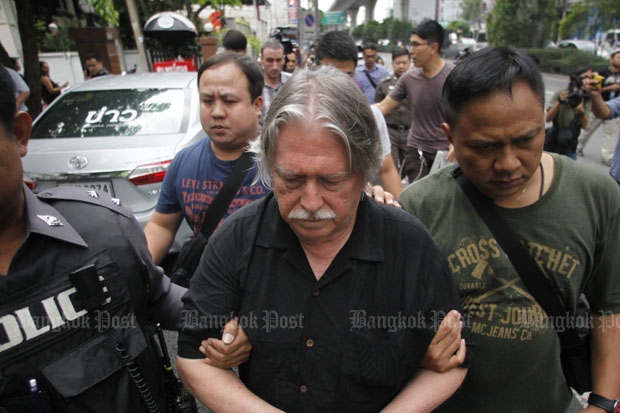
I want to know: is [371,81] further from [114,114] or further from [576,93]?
[114,114]

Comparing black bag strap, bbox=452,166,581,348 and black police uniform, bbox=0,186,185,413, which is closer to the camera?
black police uniform, bbox=0,186,185,413

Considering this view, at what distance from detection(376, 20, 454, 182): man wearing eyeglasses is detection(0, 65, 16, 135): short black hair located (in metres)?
3.36

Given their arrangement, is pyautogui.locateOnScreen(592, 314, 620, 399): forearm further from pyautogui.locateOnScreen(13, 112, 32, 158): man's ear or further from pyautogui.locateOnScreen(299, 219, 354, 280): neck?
pyautogui.locateOnScreen(13, 112, 32, 158): man's ear

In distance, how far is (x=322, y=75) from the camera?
1.14 meters

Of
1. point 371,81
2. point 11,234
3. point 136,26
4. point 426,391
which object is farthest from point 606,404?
point 136,26

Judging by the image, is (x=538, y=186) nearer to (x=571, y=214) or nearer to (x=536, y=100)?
(x=571, y=214)

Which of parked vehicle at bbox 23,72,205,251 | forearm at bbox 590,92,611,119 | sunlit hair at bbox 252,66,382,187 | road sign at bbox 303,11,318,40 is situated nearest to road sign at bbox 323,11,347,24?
road sign at bbox 303,11,318,40

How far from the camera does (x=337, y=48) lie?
140 inches

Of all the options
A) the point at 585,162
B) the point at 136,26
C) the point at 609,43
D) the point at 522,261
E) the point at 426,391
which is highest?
the point at 136,26

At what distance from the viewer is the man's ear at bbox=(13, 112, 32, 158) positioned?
1.14m

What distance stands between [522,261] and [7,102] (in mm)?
1441

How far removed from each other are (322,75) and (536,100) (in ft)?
2.04

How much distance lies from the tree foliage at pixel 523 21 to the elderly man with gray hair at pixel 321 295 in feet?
115

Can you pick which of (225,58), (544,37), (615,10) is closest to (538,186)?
(225,58)
